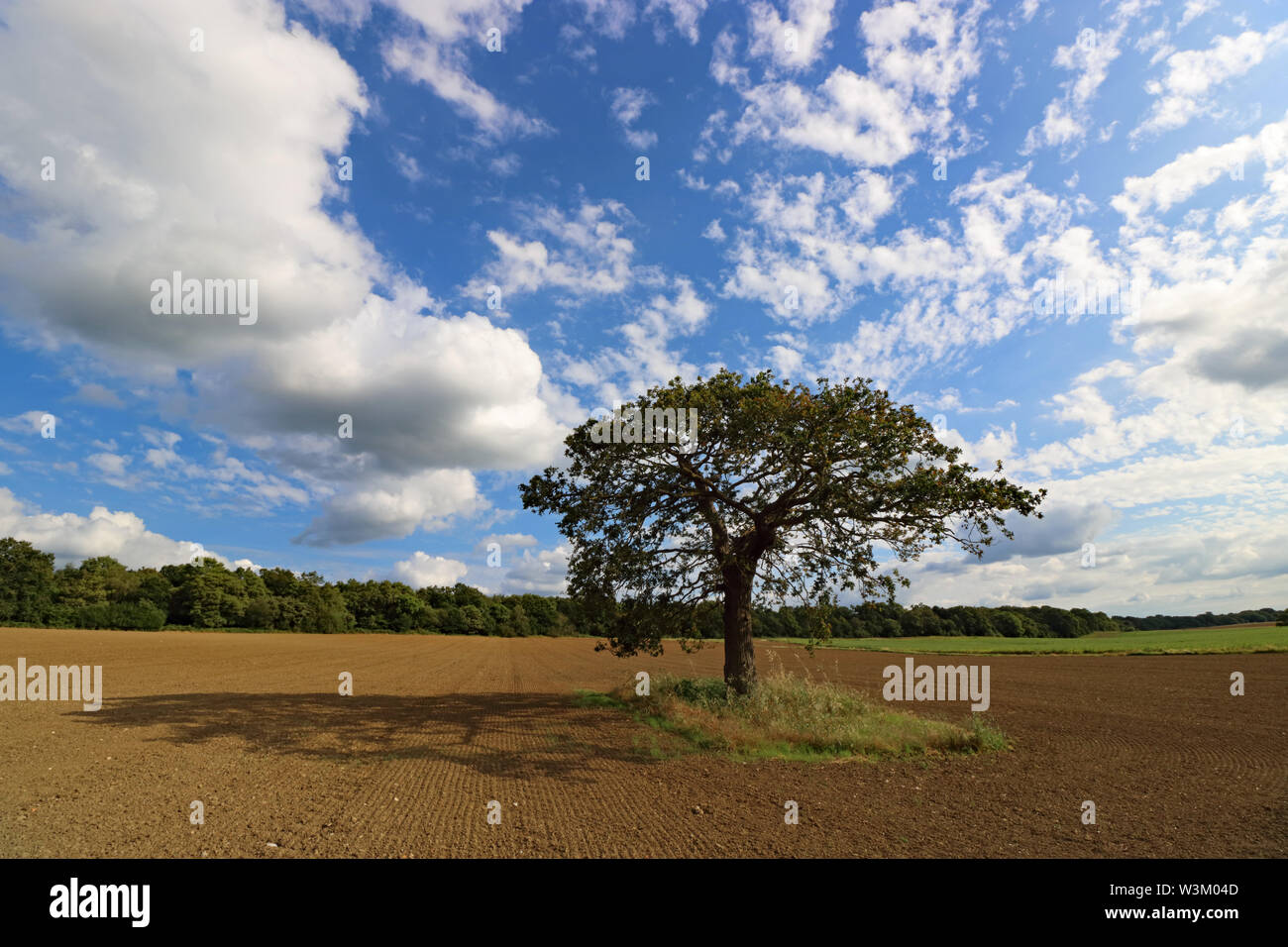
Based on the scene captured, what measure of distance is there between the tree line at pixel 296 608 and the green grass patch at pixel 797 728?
2279 inches

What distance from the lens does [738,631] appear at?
17875 millimetres

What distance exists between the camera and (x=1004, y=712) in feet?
69.6

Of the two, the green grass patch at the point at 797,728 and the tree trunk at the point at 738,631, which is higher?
the tree trunk at the point at 738,631

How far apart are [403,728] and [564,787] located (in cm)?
769

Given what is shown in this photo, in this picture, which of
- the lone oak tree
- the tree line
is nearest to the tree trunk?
the lone oak tree

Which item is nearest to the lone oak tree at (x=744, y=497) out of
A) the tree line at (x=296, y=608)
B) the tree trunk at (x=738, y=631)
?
the tree trunk at (x=738, y=631)

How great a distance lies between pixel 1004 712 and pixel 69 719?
93.9 feet

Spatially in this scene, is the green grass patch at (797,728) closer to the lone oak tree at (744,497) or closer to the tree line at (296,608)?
the lone oak tree at (744,497)

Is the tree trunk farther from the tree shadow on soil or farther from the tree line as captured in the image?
the tree line

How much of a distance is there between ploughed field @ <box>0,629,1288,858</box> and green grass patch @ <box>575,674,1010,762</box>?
2.79ft

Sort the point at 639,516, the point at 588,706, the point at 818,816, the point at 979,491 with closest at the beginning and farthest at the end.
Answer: the point at 818,816, the point at 979,491, the point at 639,516, the point at 588,706

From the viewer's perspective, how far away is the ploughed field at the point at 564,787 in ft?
24.7
